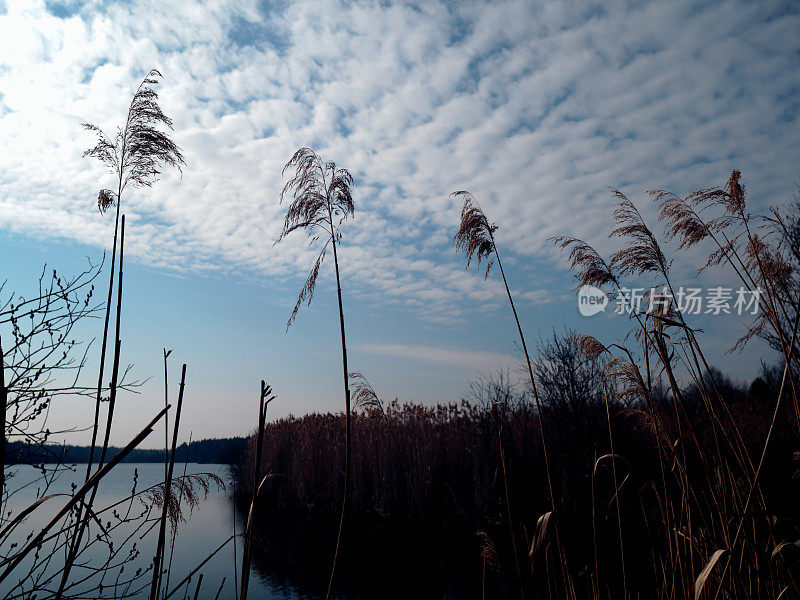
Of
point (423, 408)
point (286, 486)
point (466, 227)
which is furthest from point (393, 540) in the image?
point (466, 227)

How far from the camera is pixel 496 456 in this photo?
10930mm

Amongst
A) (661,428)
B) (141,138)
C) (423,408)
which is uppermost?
(141,138)

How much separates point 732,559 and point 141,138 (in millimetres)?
3880

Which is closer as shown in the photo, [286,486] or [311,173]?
[311,173]

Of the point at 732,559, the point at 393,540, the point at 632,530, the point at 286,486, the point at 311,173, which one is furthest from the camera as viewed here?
the point at 286,486

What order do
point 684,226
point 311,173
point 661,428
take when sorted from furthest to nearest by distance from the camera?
point 684,226 → point 311,173 → point 661,428

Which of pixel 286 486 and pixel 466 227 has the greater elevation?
pixel 466 227

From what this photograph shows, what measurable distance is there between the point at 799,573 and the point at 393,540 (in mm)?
8911

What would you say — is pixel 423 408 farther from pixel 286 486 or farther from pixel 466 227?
pixel 466 227

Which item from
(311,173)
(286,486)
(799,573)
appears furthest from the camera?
(286,486)

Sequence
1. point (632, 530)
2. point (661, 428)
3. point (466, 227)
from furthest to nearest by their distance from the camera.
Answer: point (632, 530) → point (466, 227) → point (661, 428)

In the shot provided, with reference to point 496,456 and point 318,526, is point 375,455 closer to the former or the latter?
point 318,526

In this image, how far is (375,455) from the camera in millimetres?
12703

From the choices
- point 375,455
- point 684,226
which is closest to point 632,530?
point 375,455
